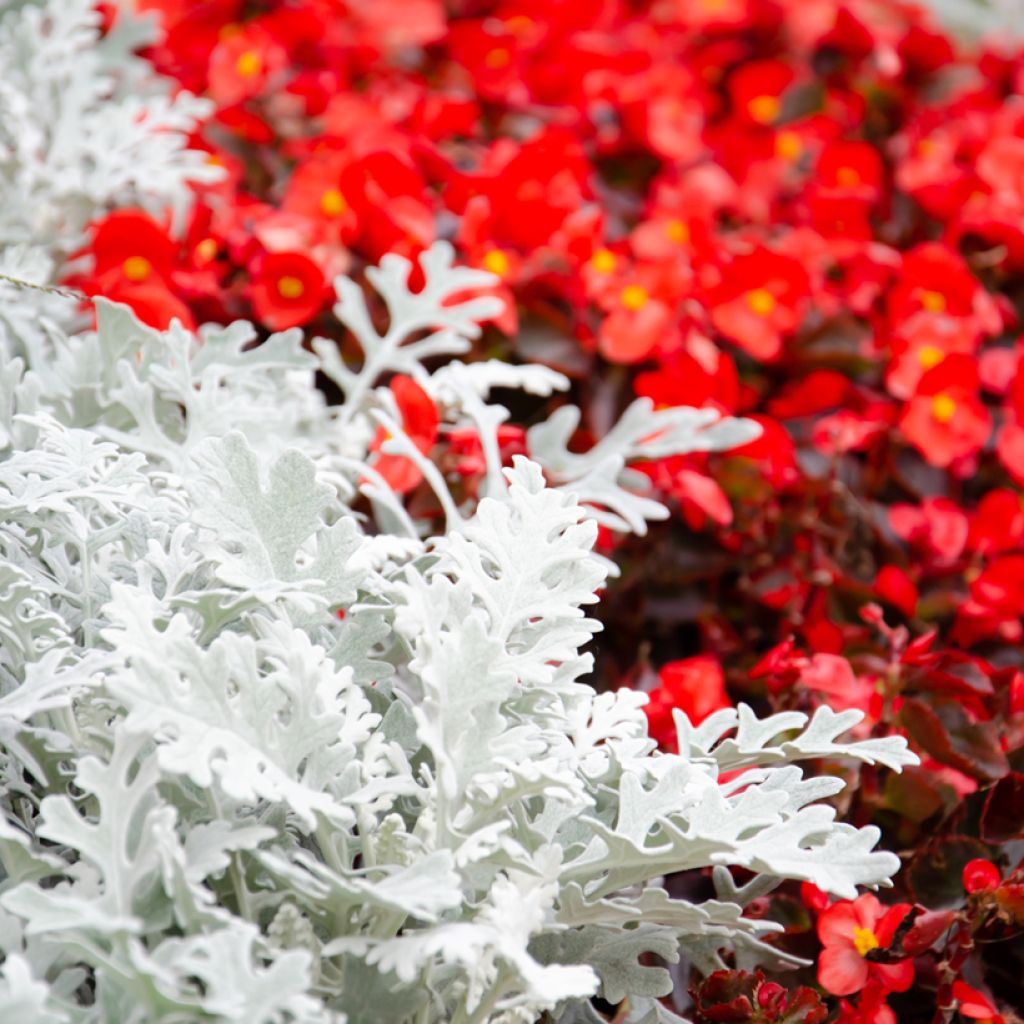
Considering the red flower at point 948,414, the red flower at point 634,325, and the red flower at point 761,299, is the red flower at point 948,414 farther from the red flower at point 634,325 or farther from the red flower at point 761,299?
the red flower at point 634,325

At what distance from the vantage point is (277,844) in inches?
30.1

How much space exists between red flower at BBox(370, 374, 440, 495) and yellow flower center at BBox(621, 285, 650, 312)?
1.04ft

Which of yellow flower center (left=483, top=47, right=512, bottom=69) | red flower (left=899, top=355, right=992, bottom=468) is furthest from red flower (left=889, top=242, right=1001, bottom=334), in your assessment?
yellow flower center (left=483, top=47, right=512, bottom=69)

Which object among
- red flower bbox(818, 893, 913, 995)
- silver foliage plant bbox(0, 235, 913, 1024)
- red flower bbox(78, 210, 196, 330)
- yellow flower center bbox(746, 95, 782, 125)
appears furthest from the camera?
yellow flower center bbox(746, 95, 782, 125)

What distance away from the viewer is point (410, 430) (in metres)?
1.16

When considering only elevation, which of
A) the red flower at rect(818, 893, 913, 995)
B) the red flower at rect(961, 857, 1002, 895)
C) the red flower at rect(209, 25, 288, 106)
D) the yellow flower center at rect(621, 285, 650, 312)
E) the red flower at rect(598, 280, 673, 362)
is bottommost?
the red flower at rect(818, 893, 913, 995)

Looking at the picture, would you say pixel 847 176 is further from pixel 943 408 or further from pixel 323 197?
pixel 323 197

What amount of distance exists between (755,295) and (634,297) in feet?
0.54

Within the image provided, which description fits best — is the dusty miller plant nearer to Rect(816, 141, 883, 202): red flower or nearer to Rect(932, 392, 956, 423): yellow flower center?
Rect(932, 392, 956, 423): yellow flower center

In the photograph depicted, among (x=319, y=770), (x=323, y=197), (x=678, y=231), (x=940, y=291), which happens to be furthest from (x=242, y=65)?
(x=319, y=770)

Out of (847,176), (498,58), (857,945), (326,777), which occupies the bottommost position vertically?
(857,945)

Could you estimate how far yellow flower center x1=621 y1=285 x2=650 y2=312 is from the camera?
1.38 m

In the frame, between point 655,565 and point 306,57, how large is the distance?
950mm

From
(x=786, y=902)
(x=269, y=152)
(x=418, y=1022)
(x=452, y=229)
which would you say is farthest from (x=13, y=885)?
(x=269, y=152)
